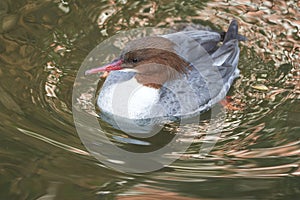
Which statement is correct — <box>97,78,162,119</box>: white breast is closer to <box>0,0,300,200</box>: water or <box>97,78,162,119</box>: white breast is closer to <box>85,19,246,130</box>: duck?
<box>85,19,246,130</box>: duck

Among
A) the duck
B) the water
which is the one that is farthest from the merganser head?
the water

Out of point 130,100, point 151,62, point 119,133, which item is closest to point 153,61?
point 151,62

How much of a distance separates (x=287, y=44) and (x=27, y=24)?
8.56ft

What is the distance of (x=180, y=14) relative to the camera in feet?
22.7

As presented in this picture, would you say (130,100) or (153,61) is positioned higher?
(153,61)

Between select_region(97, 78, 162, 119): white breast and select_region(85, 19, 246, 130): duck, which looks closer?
select_region(85, 19, 246, 130): duck

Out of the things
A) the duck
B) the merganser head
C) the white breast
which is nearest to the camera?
the merganser head

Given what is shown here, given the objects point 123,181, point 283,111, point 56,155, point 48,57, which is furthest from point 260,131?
point 48,57

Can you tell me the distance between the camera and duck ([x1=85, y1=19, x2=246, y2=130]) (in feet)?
18.0

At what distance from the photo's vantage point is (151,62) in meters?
5.55

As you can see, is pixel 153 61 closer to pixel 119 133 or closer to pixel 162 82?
pixel 162 82

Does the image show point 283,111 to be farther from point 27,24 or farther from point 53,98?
point 27,24

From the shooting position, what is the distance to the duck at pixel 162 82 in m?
5.48

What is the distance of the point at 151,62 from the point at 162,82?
0.27m
